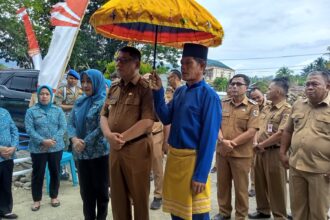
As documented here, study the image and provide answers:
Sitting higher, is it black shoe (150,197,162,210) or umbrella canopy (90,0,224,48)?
umbrella canopy (90,0,224,48)

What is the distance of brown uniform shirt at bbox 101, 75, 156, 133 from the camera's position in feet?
9.50

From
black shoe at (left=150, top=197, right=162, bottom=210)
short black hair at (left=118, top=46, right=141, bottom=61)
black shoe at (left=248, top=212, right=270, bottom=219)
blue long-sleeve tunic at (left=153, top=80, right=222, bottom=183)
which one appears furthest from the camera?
black shoe at (left=150, top=197, right=162, bottom=210)

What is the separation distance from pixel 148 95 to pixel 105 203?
1.46 meters

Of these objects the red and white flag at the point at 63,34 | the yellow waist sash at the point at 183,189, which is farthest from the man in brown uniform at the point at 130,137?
the red and white flag at the point at 63,34

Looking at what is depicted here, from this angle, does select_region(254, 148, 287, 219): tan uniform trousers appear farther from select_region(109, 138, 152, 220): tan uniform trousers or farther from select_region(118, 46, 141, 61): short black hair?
select_region(118, 46, 141, 61): short black hair

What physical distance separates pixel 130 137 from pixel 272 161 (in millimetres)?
2237

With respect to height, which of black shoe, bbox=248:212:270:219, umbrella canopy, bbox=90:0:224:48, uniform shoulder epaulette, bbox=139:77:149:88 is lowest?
black shoe, bbox=248:212:270:219

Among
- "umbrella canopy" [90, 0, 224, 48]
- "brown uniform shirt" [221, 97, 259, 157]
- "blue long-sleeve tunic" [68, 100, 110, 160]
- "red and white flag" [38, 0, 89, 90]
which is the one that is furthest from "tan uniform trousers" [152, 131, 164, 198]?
"umbrella canopy" [90, 0, 224, 48]

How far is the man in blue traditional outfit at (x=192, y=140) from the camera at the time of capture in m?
2.60

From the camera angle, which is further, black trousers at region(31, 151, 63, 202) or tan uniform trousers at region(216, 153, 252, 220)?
black trousers at region(31, 151, 63, 202)

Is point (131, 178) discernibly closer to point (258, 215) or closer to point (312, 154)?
point (312, 154)

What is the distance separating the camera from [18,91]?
309 inches

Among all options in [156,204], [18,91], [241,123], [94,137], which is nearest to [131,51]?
[94,137]

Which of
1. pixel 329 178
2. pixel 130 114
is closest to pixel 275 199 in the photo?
pixel 329 178
